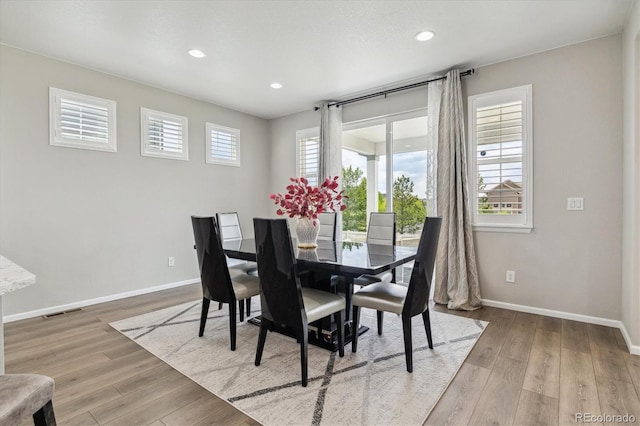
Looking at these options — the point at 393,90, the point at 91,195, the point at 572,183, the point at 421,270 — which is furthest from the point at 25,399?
the point at 393,90

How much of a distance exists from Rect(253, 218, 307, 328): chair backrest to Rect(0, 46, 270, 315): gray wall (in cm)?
267

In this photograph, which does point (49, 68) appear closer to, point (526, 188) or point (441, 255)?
point (441, 255)

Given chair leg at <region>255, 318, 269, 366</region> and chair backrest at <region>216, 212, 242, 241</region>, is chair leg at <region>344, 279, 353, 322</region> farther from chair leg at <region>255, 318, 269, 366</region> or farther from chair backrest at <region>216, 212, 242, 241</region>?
chair backrest at <region>216, 212, 242, 241</region>

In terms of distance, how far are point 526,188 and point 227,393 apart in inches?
131

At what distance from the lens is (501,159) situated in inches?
137

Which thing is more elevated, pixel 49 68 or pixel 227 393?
pixel 49 68

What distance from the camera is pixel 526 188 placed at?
335 centimetres

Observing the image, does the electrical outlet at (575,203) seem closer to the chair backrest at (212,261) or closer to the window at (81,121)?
the chair backrest at (212,261)

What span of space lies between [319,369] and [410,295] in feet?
2.64

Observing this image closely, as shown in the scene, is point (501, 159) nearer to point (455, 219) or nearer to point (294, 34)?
point (455, 219)

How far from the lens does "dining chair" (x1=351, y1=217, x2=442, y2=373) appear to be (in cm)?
216

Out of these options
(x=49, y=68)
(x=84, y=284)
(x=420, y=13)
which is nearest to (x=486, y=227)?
(x=420, y=13)

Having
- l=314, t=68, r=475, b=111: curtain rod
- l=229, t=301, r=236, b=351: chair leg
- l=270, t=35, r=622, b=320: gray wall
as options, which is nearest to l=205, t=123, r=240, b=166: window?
l=314, t=68, r=475, b=111: curtain rod

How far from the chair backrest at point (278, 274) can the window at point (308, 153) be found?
10.2 feet
